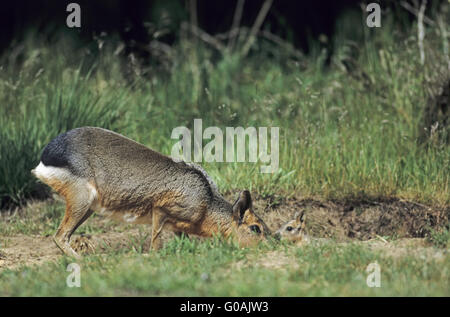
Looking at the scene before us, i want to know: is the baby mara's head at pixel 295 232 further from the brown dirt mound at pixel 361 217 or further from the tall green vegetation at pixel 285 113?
the tall green vegetation at pixel 285 113

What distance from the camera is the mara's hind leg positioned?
5980 millimetres

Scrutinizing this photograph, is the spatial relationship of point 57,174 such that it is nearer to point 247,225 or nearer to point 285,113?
point 247,225

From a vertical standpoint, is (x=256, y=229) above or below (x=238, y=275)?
above

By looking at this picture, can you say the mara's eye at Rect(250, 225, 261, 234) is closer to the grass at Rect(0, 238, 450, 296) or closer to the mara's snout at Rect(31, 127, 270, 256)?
the mara's snout at Rect(31, 127, 270, 256)

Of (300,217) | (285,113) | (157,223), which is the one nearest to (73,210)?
(157,223)

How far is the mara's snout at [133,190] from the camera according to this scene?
6.02m

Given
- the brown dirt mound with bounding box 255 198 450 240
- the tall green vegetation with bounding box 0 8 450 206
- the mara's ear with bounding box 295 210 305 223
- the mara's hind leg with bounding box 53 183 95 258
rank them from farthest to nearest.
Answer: the tall green vegetation with bounding box 0 8 450 206 → the brown dirt mound with bounding box 255 198 450 240 → the mara's ear with bounding box 295 210 305 223 → the mara's hind leg with bounding box 53 183 95 258

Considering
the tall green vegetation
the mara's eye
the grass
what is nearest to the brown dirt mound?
the tall green vegetation

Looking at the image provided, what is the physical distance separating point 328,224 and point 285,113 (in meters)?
2.00

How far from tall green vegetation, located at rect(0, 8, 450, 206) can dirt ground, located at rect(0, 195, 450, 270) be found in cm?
13

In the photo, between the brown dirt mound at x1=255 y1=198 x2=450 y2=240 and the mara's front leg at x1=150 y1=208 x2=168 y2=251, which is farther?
the brown dirt mound at x1=255 y1=198 x2=450 y2=240

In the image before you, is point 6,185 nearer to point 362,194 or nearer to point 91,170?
point 91,170

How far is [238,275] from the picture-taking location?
4.82 meters

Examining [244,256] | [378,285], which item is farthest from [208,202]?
[378,285]
